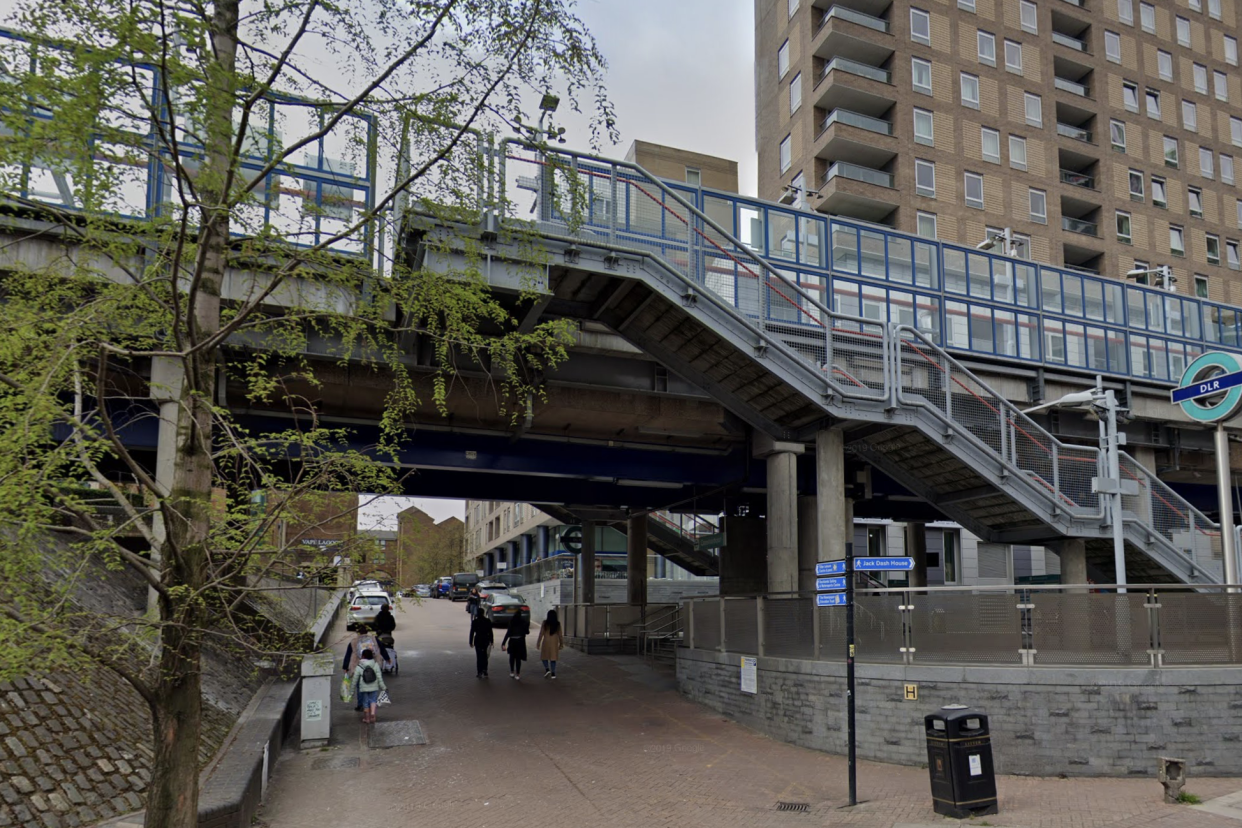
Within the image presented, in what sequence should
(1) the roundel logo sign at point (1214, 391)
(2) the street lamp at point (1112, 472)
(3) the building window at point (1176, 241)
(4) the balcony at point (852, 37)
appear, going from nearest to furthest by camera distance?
1. (1) the roundel logo sign at point (1214, 391)
2. (2) the street lamp at point (1112, 472)
3. (4) the balcony at point (852, 37)
4. (3) the building window at point (1176, 241)

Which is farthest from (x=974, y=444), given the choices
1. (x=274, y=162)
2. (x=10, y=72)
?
(x=10, y=72)

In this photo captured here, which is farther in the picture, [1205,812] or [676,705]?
[676,705]

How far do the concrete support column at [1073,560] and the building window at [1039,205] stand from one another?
37273 millimetres

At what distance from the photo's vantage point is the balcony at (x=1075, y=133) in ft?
176

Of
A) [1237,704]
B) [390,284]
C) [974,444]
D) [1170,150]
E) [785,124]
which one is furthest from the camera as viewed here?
[1170,150]

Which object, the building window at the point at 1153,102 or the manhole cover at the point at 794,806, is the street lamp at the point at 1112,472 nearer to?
the manhole cover at the point at 794,806

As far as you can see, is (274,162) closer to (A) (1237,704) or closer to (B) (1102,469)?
(A) (1237,704)

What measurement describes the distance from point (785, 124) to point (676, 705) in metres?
39.6

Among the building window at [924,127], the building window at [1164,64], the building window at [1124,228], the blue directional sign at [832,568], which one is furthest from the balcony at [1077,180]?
the blue directional sign at [832,568]

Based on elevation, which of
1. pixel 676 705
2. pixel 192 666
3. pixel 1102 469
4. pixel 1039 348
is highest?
pixel 1039 348

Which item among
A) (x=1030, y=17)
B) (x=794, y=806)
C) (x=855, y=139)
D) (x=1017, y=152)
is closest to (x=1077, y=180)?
(x=1017, y=152)

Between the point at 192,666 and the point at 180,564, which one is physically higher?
the point at 180,564

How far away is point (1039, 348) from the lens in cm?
2309

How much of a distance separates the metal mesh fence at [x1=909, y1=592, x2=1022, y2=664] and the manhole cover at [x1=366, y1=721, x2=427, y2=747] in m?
7.65
